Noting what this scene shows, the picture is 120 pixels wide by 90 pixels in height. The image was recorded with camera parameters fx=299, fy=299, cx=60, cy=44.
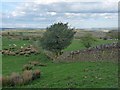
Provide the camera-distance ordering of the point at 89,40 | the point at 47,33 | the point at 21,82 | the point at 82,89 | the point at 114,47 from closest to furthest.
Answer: the point at 82,89, the point at 21,82, the point at 114,47, the point at 47,33, the point at 89,40

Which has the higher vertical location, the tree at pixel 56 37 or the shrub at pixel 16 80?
the tree at pixel 56 37

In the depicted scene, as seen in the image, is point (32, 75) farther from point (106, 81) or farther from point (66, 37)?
point (66, 37)

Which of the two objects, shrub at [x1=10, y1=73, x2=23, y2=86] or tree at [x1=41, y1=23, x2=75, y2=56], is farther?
tree at [x1=41, y1=23, x2=75, y2=56]

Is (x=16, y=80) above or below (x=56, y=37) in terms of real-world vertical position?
below

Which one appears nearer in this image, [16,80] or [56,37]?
[16,80]

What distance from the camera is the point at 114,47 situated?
29.6 metres

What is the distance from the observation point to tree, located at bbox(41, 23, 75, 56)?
40.5 metres

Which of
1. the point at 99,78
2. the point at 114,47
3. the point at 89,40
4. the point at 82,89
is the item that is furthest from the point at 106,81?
the point at 89,40

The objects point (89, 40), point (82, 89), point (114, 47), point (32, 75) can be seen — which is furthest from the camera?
point (89, 40)

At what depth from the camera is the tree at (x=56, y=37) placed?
40.5 metres

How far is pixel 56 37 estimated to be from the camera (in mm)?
40656

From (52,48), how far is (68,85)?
2617cm

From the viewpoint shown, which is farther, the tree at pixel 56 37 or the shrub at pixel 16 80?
the tree at pixel 56 37

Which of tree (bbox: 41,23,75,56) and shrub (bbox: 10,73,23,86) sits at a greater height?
tree (bbox: 41,23,75,56)
